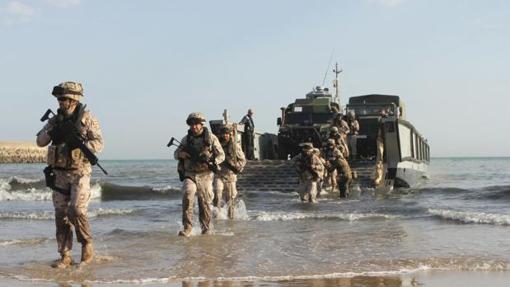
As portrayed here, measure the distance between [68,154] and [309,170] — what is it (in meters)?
8.38

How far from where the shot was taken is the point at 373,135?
2062 cm

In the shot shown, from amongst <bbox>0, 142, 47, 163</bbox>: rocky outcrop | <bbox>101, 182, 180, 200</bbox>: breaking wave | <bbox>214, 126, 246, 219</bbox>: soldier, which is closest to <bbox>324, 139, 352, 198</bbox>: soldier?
<bbox>214, 126, 246, 219</bbox>: soldier

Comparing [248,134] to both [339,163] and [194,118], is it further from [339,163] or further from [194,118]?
[194,118]

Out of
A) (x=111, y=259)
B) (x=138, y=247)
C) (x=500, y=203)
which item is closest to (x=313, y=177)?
(x=500, y=203)

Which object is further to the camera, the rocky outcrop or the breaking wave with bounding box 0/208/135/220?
the rocky outcrop

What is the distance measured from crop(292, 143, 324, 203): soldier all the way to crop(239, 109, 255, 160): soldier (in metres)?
6.21

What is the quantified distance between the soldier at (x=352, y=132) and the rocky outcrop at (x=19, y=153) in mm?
76176

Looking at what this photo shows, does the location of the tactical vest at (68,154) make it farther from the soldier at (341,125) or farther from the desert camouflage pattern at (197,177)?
the soldier at (341,125)

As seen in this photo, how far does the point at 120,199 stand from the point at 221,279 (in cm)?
1394

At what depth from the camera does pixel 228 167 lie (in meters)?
10.7

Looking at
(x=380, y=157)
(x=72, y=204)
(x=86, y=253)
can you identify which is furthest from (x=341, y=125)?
(x=72, y=204)

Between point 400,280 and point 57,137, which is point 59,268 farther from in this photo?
point 400,280

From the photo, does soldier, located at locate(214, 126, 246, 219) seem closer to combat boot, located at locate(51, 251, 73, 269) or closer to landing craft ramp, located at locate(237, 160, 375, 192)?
combat boot, located at locate(51, 251, 73, 269)

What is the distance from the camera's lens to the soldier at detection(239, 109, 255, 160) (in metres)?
20.5
